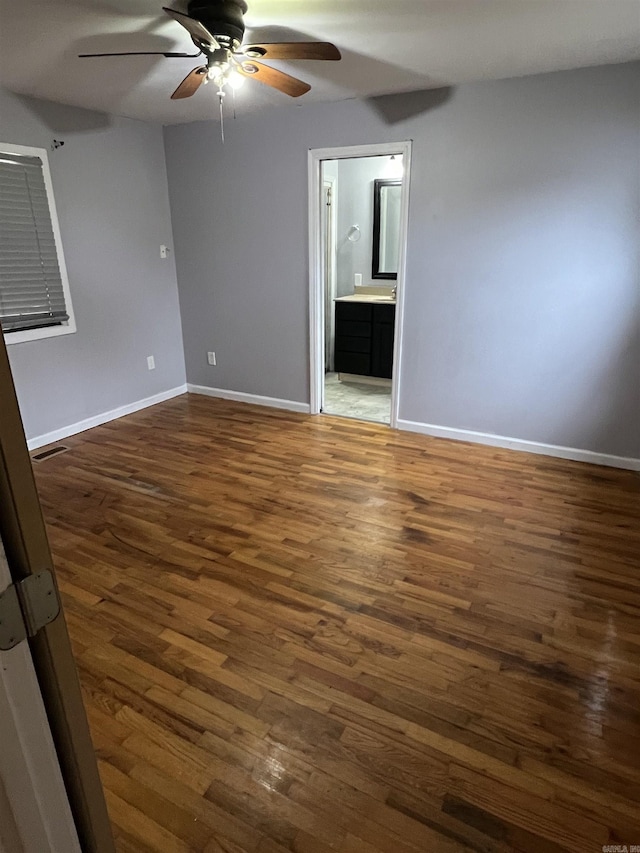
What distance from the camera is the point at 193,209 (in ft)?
14.3

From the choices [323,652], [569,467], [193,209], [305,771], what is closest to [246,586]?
[323,652]

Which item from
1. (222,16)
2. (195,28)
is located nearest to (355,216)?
(222,16)

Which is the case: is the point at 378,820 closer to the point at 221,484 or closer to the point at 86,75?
the point at 221,484

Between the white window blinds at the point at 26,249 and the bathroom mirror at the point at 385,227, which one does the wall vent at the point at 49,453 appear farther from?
the bathroom mirror at the point at 385,227

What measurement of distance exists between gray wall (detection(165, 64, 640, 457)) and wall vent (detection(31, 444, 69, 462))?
6.13 feet

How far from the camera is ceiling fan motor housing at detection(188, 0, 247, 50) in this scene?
1.97 m

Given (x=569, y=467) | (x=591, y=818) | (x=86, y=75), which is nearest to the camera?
(x=591, y=818)

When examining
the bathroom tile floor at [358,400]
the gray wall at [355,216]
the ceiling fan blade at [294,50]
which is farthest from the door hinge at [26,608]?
the gray wall at [355,216]

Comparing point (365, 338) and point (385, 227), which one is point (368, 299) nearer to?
point (365, 338)

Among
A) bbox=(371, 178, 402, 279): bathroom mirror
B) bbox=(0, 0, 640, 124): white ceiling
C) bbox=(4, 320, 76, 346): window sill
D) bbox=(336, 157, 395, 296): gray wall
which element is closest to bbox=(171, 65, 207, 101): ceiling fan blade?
bbox=(0, 0, 640, 124): white ceiling

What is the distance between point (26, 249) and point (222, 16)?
2.15m

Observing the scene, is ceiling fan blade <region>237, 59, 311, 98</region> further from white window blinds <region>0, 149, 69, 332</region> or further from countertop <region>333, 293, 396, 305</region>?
countertop <region>333, 293, 396, 305</region>

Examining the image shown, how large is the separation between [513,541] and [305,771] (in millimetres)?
1527

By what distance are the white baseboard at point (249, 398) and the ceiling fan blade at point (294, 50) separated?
260cm
